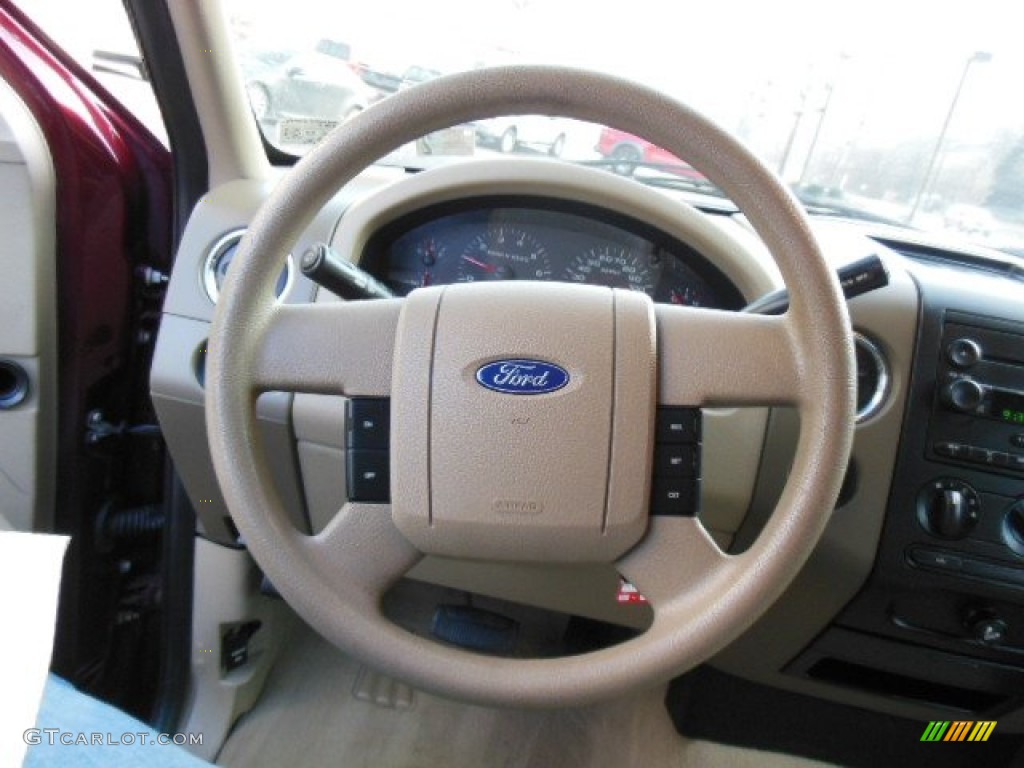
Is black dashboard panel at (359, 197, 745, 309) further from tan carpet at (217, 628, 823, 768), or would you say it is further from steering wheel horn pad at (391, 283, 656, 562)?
tan carpet at (217, 628, 823, 768)

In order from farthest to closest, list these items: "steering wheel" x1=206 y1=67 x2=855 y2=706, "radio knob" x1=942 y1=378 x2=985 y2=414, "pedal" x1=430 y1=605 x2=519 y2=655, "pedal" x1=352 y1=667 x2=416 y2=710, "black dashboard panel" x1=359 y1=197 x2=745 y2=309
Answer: "pedal" x1=352 y1=667 x2=416 y2=710 → "pedal" x1=430 y1=605 x2=519 y2=655 → "black dashboard panel" x1=359 y1=197 x2=745 y2=309 → "radio knob" x1=942 y1=378 x2=985 y2=414 → "steering wheel" x1=206 y1=67 x2=855 y2=706

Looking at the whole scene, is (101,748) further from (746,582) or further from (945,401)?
(945,401)

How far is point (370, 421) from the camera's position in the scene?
2.42 feet

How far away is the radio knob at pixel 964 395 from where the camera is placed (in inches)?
37.0

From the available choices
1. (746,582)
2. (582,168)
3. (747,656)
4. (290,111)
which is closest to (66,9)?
(290,111)

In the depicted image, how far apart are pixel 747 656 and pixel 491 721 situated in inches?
22.0

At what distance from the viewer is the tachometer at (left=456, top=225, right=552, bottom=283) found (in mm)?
1141

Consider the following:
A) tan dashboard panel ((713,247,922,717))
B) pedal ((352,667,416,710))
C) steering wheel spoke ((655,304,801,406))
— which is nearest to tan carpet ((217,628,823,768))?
pedal ((352,667,416,710))

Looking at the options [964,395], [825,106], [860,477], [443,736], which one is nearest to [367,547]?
[860,477]

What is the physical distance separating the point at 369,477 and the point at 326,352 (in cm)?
14

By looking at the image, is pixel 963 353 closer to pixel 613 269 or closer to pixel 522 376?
pixel 613 269

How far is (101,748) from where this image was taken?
68 centimetres

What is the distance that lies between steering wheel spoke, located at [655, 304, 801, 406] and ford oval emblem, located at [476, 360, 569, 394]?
10 cm

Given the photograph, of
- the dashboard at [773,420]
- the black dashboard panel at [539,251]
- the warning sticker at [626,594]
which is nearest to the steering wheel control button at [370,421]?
the dashboard at [773,420]
